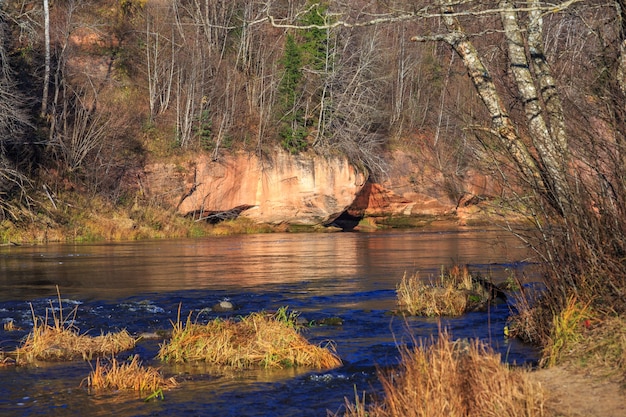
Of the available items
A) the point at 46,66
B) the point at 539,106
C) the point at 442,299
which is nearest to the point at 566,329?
the point at 539,106

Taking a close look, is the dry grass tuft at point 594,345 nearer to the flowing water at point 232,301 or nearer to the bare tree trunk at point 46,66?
the flowing water at point 232,301

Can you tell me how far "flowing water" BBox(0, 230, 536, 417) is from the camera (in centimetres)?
943

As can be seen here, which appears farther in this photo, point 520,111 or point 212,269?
point 212,269

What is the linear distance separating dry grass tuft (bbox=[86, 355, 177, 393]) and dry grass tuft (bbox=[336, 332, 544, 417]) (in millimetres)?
3445

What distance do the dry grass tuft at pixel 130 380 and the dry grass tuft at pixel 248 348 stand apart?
4.50ft

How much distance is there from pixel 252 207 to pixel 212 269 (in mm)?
25900

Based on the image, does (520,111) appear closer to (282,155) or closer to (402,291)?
(402,291)

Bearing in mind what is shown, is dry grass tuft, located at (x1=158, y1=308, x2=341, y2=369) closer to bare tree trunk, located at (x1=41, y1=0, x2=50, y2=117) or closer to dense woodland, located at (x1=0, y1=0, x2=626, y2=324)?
dense woodland, located at (x1=0, y1=0, x2=626, y2=324)

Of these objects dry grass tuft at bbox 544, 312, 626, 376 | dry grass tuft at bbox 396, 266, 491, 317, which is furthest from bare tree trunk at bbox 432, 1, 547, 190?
dry grass tuft at bbox 396, 266, 491, 317

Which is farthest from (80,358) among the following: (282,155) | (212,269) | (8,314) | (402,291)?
(282,155)

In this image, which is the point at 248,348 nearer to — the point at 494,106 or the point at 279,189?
the point at 494,106

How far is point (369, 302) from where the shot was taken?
17.8m

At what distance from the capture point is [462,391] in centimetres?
698

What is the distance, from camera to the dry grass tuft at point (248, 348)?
11.1 meters
